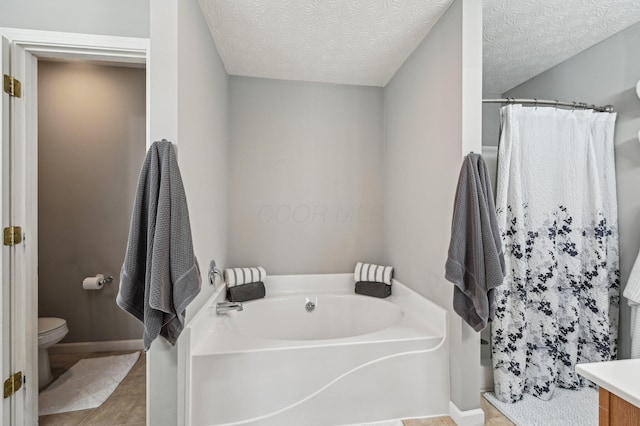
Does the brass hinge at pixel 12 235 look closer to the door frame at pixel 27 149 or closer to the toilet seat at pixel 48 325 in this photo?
the door frame at pixel 27 149

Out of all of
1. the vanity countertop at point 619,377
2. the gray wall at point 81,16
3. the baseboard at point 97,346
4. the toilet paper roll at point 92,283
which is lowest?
the baseboard at point 97,346

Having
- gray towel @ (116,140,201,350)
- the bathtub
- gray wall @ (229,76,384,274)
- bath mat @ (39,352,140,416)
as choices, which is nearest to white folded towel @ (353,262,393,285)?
gray wall @ (229,76,384,274)

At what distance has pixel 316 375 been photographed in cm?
166

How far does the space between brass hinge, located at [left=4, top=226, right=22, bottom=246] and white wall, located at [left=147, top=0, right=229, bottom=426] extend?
0.89 meters

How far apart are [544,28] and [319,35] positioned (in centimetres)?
149

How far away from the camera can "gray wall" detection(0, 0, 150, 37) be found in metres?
1.57

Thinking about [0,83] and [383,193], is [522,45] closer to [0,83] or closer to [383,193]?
[383,193]

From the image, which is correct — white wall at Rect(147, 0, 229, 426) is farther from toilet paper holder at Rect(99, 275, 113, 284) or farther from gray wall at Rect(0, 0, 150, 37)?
toilet paper holder at Rect(99, 275, 113, 284)

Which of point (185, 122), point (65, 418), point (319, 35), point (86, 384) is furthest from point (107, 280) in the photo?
point (319, 35)

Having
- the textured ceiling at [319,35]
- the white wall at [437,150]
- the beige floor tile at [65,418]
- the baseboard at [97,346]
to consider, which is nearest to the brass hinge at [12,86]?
the textured ceiling at [319,35]

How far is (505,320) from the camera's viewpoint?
1.94m

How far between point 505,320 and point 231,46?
2632 millimetres

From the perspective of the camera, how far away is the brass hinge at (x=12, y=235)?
154 cm

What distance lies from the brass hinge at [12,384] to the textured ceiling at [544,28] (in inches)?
129
